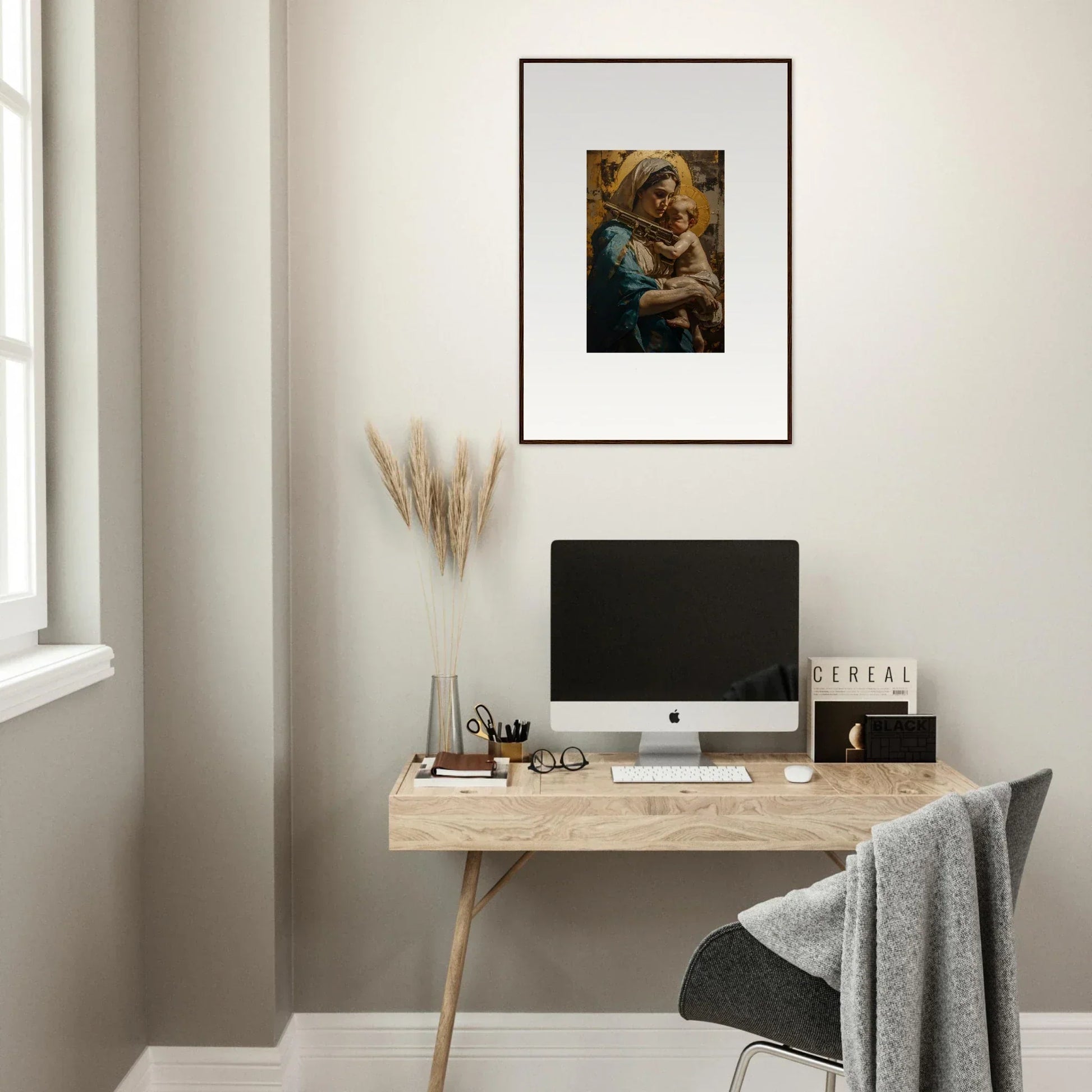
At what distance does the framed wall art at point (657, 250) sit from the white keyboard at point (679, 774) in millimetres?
748

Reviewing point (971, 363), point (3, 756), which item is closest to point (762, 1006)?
point (3, 756)

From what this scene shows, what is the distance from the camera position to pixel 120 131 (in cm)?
202

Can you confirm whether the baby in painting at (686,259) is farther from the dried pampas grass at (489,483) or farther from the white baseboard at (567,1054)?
the white baseboard at (567,1054)

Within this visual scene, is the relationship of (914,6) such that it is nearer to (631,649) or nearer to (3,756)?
(631,649)

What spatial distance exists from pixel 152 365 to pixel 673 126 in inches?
51.0

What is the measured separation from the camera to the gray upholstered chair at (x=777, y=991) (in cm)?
155

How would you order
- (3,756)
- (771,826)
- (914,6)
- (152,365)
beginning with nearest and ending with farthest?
(3,756) → (771,826) → (152,365) → (914,6)

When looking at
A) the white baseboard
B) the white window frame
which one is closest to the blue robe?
the white window frame

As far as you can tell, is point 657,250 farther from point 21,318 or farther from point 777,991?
point 777,991

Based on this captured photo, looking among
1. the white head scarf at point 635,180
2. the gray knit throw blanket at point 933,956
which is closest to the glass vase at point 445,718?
the gray knit throw blanket at point 933,956

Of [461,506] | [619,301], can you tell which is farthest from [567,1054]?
[619,301]

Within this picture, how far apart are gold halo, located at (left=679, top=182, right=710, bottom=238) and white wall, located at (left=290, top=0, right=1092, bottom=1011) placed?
0.22m

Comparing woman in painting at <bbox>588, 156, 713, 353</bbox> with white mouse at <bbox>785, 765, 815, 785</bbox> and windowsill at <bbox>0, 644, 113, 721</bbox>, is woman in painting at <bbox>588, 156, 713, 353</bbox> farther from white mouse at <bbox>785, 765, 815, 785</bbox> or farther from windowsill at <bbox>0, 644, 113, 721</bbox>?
windowsill at <bbox>0, 644, 113, 721</bbox>

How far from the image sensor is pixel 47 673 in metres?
1.64
